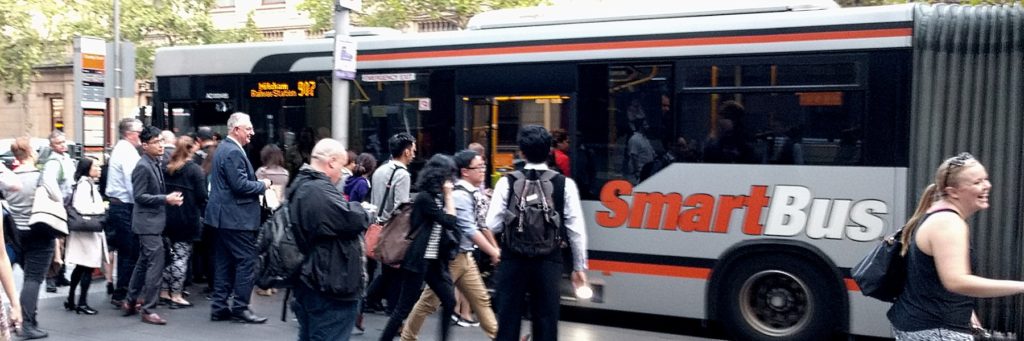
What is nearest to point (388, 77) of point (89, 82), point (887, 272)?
point (887, 272)

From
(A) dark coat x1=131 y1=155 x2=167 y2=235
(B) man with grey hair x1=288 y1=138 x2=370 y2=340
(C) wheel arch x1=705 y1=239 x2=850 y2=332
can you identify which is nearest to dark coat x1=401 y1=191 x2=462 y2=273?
(B) man with grey hair x1=288 y1=138 x2=370 y2=340

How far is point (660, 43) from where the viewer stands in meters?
8.80

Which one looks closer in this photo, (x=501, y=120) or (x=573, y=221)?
(x=573, y=221)

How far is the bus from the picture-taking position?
7.69m

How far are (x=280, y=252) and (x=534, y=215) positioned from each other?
4.86 feet

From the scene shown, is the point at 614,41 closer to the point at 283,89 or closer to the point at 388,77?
the point at 388,77

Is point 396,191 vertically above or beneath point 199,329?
above

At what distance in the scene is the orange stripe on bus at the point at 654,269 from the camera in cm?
854

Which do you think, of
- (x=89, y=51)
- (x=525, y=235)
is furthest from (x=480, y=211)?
(x=89, y=51)

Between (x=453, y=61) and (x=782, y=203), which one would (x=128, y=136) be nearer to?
(x=453, y=61)

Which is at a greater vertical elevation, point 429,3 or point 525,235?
point 429,3

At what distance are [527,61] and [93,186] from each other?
12.8ft

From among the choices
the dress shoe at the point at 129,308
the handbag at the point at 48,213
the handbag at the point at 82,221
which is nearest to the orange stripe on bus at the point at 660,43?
the handbag at the point at 82,221

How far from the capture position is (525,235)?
646cm
